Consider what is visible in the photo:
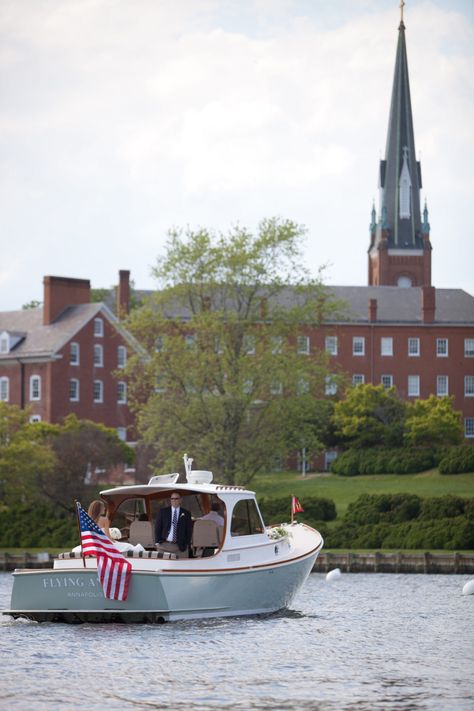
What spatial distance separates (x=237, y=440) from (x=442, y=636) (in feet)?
126

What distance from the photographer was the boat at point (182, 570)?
2905 centimetres

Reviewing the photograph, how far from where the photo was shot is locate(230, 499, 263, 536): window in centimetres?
3162

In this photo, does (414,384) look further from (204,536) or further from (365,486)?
(204,536)

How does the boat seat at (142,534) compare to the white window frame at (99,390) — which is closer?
the boat seat at (142,534)

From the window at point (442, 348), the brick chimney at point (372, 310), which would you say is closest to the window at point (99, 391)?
the brick chimney at point (372, 310)

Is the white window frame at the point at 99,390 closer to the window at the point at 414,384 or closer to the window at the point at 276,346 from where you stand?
the window at the point at 276,346

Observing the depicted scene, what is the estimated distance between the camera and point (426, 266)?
15012cm

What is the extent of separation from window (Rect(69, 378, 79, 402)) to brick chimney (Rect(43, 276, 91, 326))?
5410 millimetres

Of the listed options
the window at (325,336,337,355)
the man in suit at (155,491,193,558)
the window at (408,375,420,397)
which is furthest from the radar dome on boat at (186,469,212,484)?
the window at (408,375,420,397)

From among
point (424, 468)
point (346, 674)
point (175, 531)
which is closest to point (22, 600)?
point (175, 531)

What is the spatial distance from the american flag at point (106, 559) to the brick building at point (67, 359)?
217 feet

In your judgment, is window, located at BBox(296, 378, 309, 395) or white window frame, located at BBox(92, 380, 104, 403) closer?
window, located at BBox(296, 378, 309, 395)

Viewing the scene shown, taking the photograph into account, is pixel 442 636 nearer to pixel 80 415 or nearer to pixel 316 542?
pixel 316 542

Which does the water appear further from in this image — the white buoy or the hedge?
the hedge
